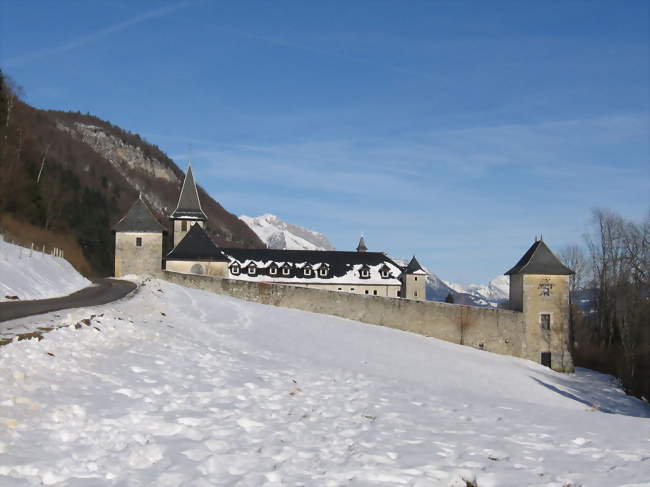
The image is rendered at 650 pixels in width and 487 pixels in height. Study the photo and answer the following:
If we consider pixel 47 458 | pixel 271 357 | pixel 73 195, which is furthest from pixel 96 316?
pixel 73 195

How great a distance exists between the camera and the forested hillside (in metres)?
45.2

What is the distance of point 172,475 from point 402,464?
2.25m

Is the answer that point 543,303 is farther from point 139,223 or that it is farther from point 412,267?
point 139,223

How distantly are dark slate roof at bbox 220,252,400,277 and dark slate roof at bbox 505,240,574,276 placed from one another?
71.9 feet

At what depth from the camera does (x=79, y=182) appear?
8300 centimetres

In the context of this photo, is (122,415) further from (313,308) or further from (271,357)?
(313,308)

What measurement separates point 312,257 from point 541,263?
26069 mm

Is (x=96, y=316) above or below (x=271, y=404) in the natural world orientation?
above

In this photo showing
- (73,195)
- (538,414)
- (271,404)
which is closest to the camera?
(271,404)

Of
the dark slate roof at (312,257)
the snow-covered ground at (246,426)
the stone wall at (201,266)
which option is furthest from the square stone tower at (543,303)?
the snow-covered ground at (246,426)

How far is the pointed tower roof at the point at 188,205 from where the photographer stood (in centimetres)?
5859

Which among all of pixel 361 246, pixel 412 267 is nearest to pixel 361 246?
pixel 361 246

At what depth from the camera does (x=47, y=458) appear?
529 cm

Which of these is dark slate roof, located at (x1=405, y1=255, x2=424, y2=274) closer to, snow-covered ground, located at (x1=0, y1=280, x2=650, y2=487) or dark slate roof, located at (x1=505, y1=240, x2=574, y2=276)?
dark slate roof, located at (x1=505, y1=240, x2=574, y2=276)
